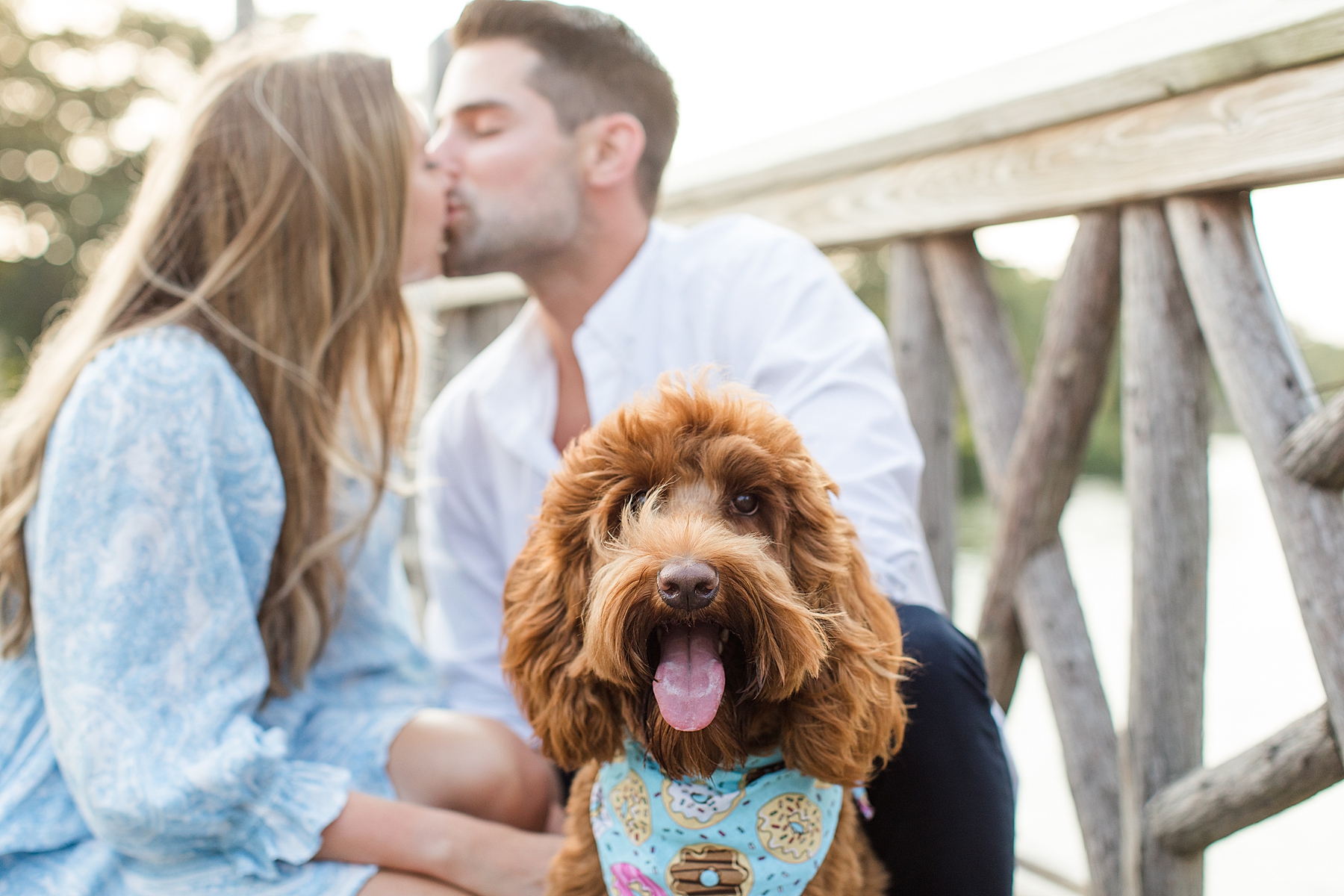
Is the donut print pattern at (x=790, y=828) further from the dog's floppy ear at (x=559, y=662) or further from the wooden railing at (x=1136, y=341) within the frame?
the wooden railing at (x=1136, y=341)

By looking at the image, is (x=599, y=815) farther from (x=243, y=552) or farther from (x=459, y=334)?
(x=459, y=334)

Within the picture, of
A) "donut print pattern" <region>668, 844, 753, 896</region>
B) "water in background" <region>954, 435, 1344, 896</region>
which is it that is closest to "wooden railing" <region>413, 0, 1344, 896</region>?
"water in background" <region>954, 435, 1344, 896</region>

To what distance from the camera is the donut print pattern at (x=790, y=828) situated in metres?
1.60

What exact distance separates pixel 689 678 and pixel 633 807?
39 centimetres

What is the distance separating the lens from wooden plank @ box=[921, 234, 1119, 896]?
8.39ft

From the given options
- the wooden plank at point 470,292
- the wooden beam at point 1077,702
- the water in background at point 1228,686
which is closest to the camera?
the wooden beam at point 1077,702

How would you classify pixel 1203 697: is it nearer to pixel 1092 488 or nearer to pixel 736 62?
pixel 736 62

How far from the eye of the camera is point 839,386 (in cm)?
215

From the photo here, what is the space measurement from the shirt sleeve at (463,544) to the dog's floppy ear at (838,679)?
4.91ft

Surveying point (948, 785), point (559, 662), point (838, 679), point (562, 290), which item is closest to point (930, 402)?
point (562, 290)

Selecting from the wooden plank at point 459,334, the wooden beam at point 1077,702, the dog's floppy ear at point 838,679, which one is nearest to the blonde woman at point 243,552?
the dog's floppy ear at point 838,679

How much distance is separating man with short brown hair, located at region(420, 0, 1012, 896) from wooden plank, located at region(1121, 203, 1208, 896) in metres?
0.52

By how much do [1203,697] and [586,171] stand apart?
84.4 inches

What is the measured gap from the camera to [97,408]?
1846 millimetres
